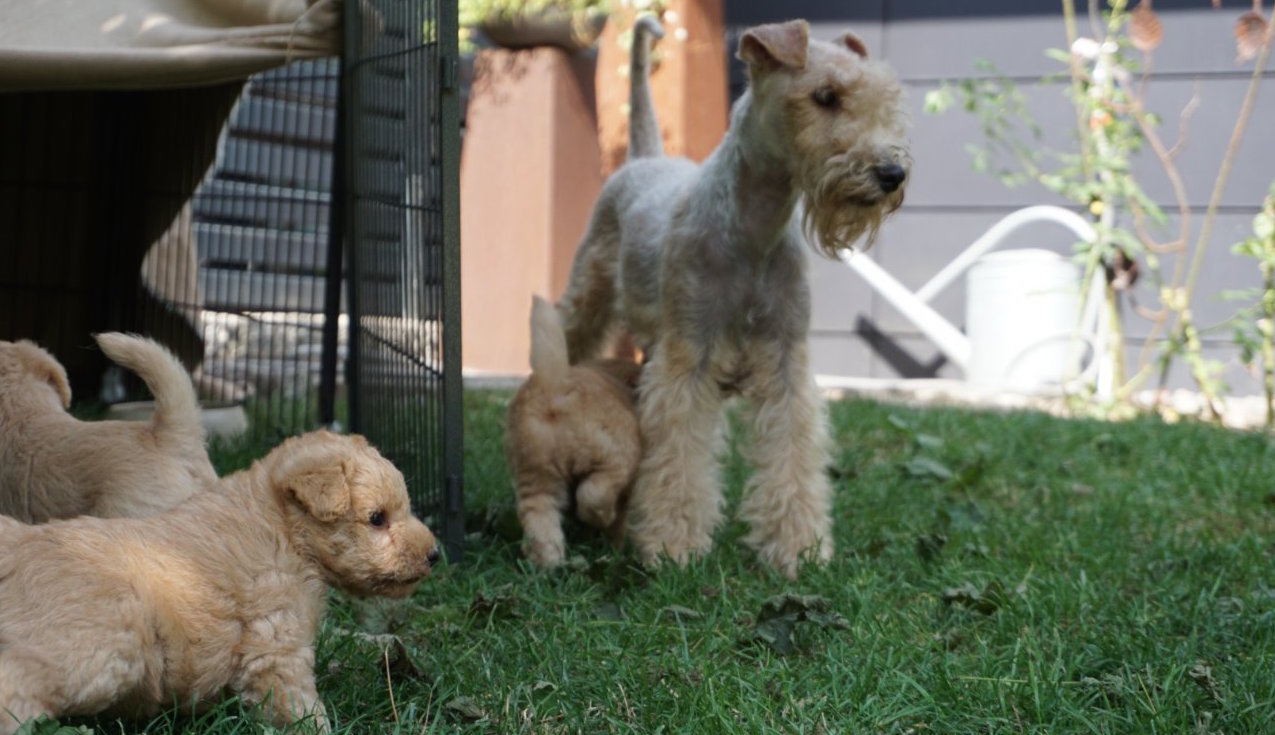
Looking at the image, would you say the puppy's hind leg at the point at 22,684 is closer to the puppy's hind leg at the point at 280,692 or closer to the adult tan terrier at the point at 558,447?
the puppy's hind leg at the point at 280,692

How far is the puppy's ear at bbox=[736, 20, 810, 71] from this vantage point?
376cm

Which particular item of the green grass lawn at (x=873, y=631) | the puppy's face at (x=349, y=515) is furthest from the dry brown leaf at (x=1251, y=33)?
the puppy's face at (x=349, y=515)

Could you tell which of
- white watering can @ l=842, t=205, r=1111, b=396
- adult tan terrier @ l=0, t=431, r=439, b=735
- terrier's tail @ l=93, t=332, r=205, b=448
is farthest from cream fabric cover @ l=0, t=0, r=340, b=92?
white watering can @ l=842, t=205, r=1111, b=396

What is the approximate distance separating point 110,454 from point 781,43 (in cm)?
225

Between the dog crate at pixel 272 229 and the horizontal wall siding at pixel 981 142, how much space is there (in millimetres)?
4346

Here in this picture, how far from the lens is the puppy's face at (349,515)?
2.36 metres

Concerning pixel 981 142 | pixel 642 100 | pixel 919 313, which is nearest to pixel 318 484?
pixel 642 100

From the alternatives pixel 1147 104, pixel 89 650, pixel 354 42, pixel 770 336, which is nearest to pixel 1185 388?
pixel 1147 104

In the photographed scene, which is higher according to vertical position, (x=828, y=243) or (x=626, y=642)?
(x=828, y=243)

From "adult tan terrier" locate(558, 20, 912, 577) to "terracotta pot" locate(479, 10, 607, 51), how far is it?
4554mm

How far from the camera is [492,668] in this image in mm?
2736

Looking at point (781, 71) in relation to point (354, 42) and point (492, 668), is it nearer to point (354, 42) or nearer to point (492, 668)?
point (354, 42)

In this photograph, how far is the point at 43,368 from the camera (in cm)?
314

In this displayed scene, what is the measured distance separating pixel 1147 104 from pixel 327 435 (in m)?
8.34
